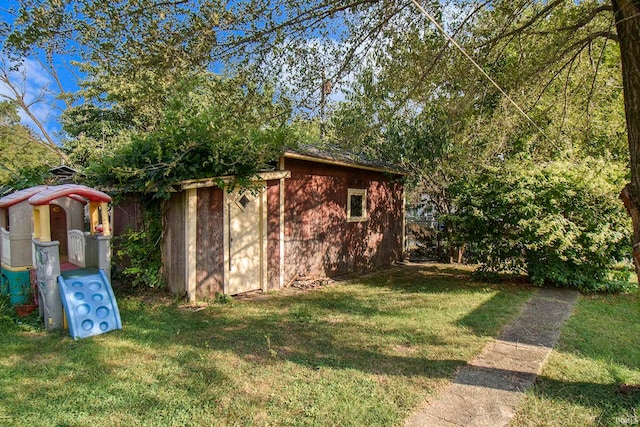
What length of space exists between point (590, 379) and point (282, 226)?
5280mm

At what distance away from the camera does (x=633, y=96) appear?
8.91 feet

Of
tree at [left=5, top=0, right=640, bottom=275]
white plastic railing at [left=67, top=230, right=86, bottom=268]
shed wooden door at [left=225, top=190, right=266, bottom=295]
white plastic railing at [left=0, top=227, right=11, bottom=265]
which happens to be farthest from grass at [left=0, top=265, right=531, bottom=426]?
tree at [left=5, top=0, right=640, bottom=275]

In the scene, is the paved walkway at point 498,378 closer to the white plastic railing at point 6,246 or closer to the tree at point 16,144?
the white plastic railing at point 6,246

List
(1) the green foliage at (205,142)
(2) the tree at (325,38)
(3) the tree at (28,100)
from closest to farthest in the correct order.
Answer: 1. (2) the tree at (325,38)
2. (1) the green foliage at (205,142)
3. (3) the tree at (28,100)

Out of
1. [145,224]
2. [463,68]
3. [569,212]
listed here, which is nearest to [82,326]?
[145,224]

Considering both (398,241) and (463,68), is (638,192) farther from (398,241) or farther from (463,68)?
(398,241)

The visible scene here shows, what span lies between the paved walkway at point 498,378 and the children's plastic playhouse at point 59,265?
151 inches

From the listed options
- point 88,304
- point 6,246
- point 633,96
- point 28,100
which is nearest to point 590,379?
point 633,96

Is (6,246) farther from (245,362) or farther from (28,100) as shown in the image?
(28,100)

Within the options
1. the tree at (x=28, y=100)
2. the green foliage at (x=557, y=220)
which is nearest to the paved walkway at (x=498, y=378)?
the green foliage at (x=557, y=220)

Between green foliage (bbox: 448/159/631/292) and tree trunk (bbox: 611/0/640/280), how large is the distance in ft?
13.6

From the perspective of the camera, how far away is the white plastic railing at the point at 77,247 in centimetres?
531

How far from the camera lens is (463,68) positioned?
5.17 metres

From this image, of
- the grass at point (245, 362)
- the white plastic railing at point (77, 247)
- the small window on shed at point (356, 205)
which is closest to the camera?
the grass at point (245, 362)
